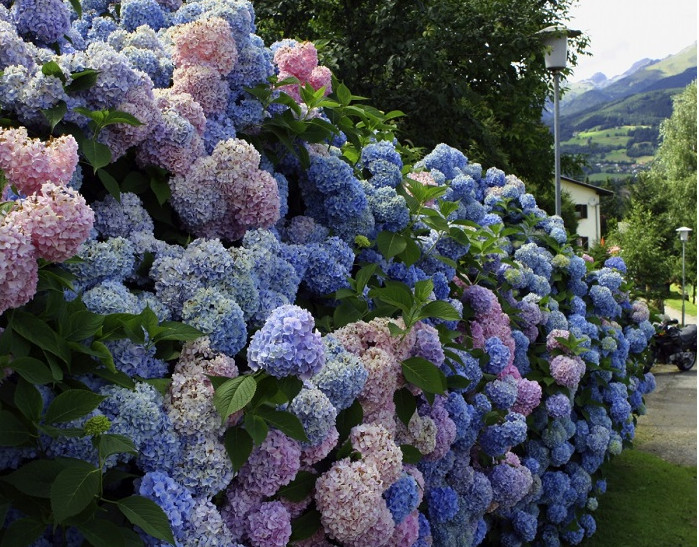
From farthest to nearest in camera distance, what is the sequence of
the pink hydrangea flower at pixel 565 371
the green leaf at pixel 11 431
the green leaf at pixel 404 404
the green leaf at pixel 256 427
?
the pink hydrangea flower at pixel 565 371
the green leaf at pixel 404 404
the green leaf at pixel 256 427
the green leaf at pixel 11 431

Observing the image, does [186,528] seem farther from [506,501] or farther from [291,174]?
[506,501]

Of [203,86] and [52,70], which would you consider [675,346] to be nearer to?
[203,86]

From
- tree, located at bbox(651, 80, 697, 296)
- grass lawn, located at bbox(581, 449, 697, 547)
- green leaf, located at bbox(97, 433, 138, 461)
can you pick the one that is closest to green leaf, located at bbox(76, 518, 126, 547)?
green leaf, located at bbox(97, 433, 138, 461)

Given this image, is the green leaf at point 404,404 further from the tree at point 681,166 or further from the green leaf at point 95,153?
the tree at point 681,166

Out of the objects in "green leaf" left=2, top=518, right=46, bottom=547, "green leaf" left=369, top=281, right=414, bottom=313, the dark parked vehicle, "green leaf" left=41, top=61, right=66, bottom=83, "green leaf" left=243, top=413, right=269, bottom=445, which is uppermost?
"green leaf" left=41, top=61, right=66, bottom=83

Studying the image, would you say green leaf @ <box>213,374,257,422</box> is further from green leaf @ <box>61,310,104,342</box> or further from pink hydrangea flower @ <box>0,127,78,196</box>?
pink hydrangea flower @ <box>0,127,78,196</box>

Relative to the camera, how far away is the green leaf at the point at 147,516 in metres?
1.47

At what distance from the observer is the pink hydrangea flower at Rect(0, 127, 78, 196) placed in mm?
1530

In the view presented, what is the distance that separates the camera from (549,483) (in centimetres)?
450

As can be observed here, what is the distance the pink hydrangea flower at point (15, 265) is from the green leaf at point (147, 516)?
46 cm

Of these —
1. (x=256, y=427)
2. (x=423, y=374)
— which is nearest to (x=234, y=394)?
(x=256, y=427)

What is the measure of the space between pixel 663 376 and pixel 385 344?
16520 mm

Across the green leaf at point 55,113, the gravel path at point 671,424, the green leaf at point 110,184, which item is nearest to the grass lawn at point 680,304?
the gravel path at point 671,424

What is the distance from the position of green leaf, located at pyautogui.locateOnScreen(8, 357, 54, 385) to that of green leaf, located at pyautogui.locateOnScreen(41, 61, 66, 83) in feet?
2.85
